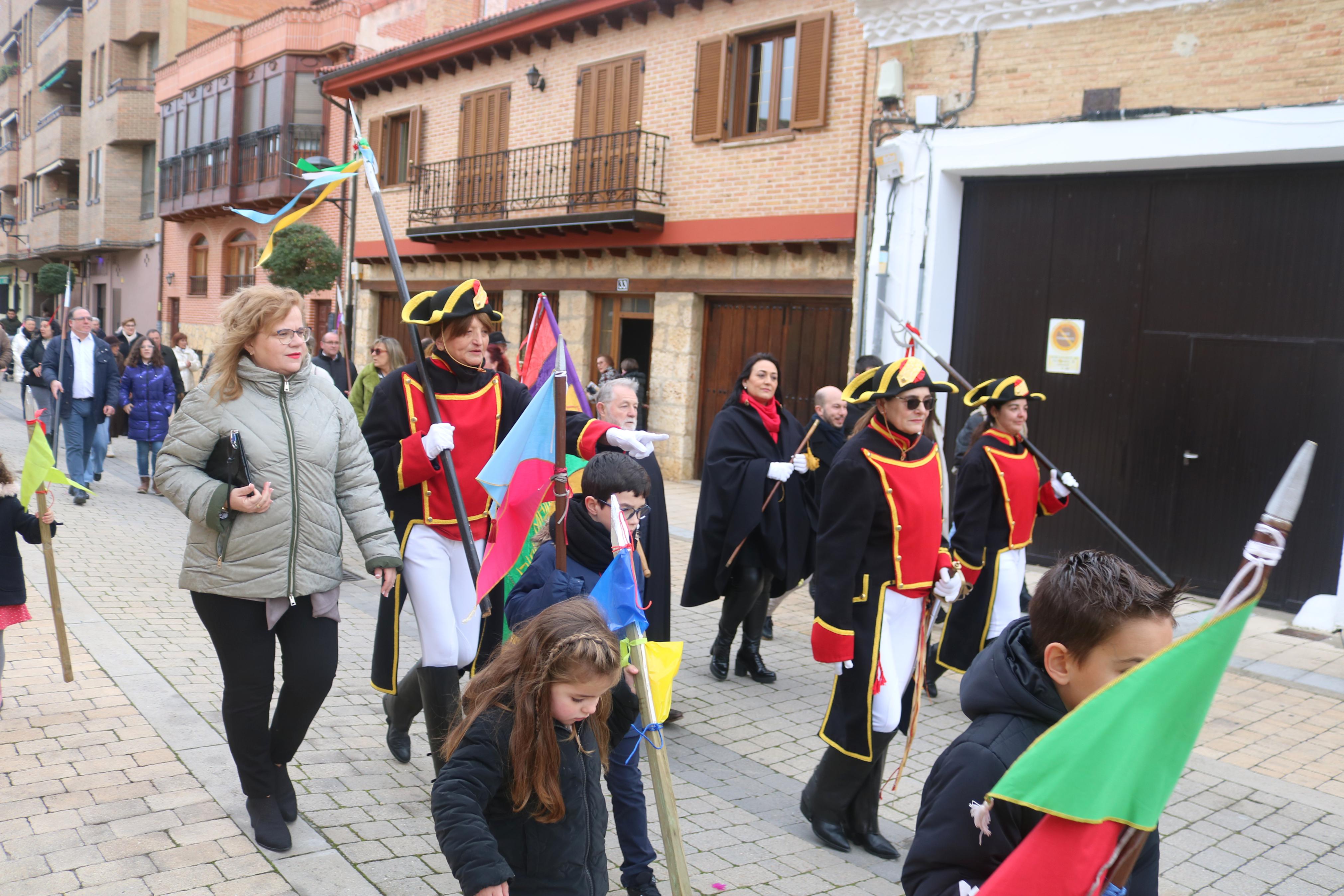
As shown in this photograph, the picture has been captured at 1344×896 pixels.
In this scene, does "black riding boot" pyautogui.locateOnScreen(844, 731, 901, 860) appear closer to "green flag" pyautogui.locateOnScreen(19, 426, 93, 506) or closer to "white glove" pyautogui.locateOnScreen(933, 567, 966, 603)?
"white glove" pyautogui.locateOnScreen(933, 567, 966, 603)

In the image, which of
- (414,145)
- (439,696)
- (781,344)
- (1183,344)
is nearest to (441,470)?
(439,696)

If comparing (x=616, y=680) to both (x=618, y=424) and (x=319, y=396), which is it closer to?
(x=319, y=396)

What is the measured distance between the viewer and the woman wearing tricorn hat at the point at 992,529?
563 centimetres

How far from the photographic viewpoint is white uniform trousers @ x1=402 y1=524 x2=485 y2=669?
14.1 ft

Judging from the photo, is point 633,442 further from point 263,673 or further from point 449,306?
point 263,673

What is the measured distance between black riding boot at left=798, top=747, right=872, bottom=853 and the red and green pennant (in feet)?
9.06

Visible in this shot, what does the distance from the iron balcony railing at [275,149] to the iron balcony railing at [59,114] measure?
18.9 m

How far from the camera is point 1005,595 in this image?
5645 mm

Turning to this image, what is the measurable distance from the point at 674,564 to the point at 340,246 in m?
15.5

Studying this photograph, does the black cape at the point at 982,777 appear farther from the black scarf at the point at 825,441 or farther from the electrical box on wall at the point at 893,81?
the electrical box on wall at the point at 893,81

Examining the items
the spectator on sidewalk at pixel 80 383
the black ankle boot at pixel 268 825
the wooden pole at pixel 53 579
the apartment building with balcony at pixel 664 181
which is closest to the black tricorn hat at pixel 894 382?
the black ankle boot at pixel 268 825

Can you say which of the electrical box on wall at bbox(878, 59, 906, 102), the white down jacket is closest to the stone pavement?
the white down jacket

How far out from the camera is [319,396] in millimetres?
3945

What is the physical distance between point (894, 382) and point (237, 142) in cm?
2793
